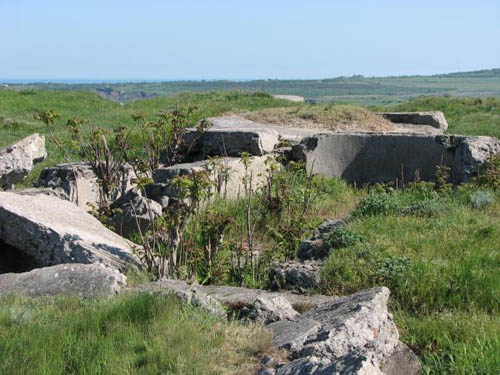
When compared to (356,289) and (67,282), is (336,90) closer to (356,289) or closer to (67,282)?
(356,289)

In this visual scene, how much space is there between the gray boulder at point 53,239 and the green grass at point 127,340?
1.77 m

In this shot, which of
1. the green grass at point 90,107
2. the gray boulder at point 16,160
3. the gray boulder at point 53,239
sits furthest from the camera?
the green grass at point 90,107

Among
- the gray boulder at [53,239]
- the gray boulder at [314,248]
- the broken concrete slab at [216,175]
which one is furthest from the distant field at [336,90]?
the gray boulder at [53,239]

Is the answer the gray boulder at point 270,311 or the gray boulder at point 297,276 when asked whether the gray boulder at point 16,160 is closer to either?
the gray boulder at point 297,276

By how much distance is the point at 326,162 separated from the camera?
10.4 meters

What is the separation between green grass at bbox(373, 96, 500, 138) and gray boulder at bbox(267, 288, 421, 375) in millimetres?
11365

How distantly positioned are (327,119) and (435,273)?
9.50 m

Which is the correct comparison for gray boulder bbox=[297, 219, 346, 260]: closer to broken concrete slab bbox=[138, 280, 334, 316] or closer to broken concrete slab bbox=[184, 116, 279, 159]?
broken concrete slab bbox=[138, 280, 334, 316]

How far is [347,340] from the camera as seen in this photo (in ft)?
12.0

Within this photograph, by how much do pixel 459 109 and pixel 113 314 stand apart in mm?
17847

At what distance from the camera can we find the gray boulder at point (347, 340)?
10.3 ft

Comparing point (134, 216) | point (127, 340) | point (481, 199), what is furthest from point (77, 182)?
point (127, 340)

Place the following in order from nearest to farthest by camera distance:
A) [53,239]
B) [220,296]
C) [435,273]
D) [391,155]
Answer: [220,296]
[435,273]
[53,239]
[391,155]

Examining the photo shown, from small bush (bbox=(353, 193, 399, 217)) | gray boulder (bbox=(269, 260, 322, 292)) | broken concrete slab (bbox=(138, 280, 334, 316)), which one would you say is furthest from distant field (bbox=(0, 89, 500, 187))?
broken concrete slab (bbox=(138, 280, 334, 316))
